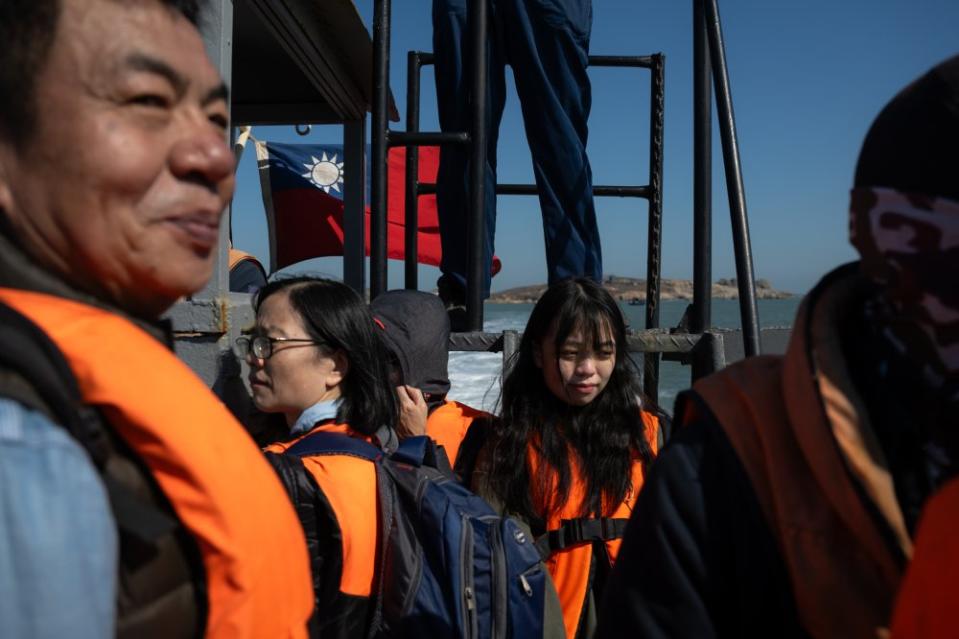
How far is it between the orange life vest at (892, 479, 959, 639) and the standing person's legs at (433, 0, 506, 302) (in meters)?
2.50

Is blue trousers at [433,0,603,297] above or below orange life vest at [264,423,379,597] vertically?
above

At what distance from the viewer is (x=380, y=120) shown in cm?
286

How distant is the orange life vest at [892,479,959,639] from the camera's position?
0.70m

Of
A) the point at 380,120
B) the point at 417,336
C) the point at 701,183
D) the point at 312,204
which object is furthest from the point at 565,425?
the point at 312,204

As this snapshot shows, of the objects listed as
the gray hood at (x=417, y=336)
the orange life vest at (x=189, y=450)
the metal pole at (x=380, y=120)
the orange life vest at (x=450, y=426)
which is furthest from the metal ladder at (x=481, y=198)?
the orange life vest at (x=189, y=450)

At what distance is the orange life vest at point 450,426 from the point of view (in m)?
2.73

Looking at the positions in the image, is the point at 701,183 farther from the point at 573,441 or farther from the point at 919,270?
the point at 919,270

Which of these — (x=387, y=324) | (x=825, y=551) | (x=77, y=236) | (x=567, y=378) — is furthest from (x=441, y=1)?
(x=825, y=551)

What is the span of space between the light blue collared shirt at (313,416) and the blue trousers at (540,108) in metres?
1.22

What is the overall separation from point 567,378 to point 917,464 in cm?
175

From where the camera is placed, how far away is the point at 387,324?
273 centimetres

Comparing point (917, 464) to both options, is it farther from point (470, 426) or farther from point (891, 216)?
point (470, 426)

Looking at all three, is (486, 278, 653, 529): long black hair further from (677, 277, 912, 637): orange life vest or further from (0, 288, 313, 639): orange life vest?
(0, 288, 313, 639): orange life vest

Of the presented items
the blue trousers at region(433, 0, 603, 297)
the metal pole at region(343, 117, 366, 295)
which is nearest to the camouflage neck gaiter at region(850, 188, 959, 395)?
the blue trousers at region(433, 0, 603, 297)
